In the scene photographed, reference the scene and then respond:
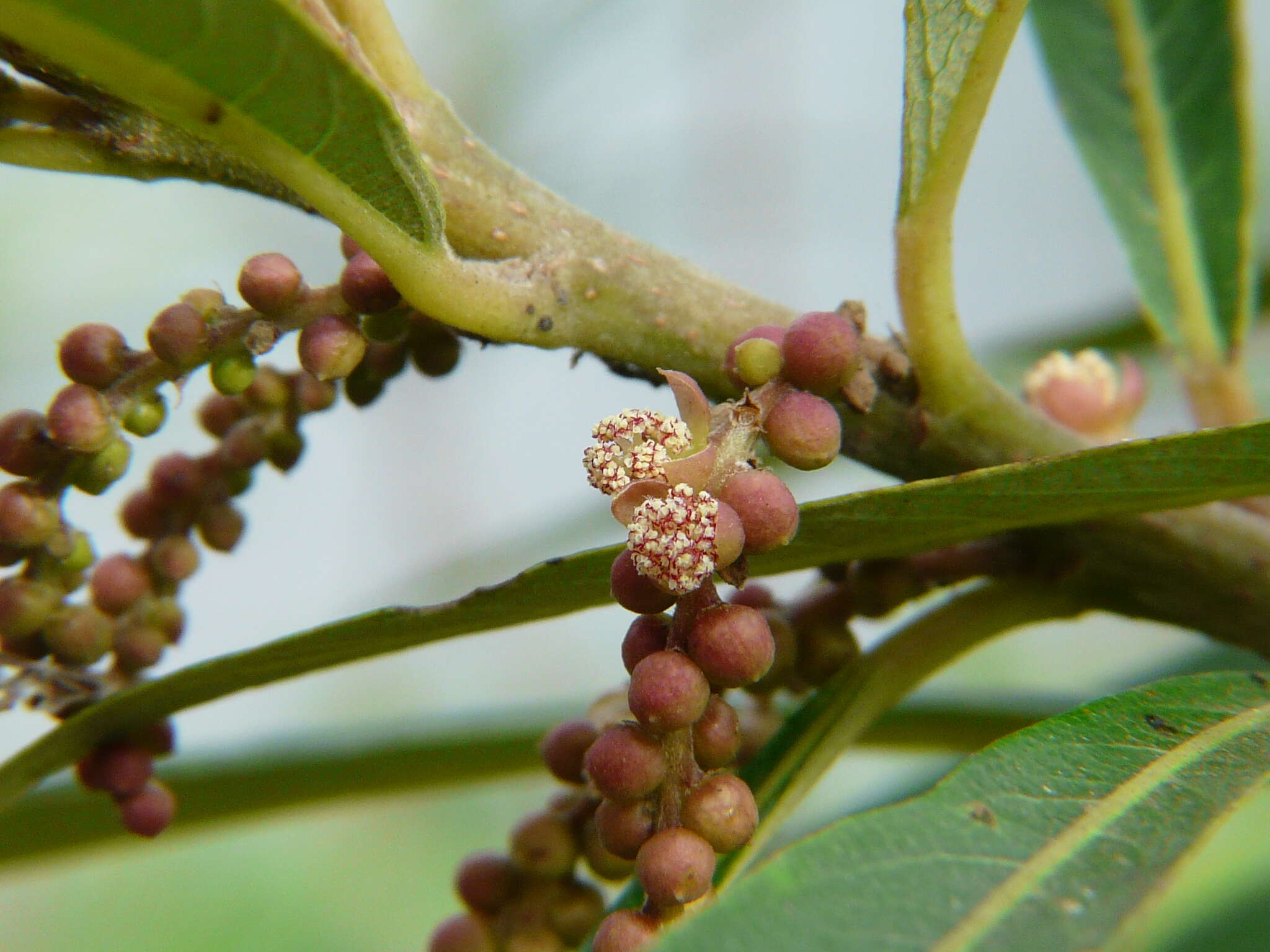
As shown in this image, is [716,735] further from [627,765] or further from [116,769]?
[116,769]

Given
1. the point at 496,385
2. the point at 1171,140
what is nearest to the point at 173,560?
the point at 1171,140

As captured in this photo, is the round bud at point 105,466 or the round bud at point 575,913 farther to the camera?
the round bud at point 575,913

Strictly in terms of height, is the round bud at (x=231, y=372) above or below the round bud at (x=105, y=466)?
above

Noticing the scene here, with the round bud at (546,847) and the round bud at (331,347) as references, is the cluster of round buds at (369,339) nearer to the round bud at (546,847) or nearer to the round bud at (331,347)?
the round bud at (331,347)

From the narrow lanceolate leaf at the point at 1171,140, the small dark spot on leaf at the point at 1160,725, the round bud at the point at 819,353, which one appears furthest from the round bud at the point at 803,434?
the narrow lanceolate leaf at the point at 1171,140

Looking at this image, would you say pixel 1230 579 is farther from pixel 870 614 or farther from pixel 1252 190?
pixel 1252 190

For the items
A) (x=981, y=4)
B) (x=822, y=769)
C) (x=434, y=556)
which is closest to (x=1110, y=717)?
(x=822, y=769)
